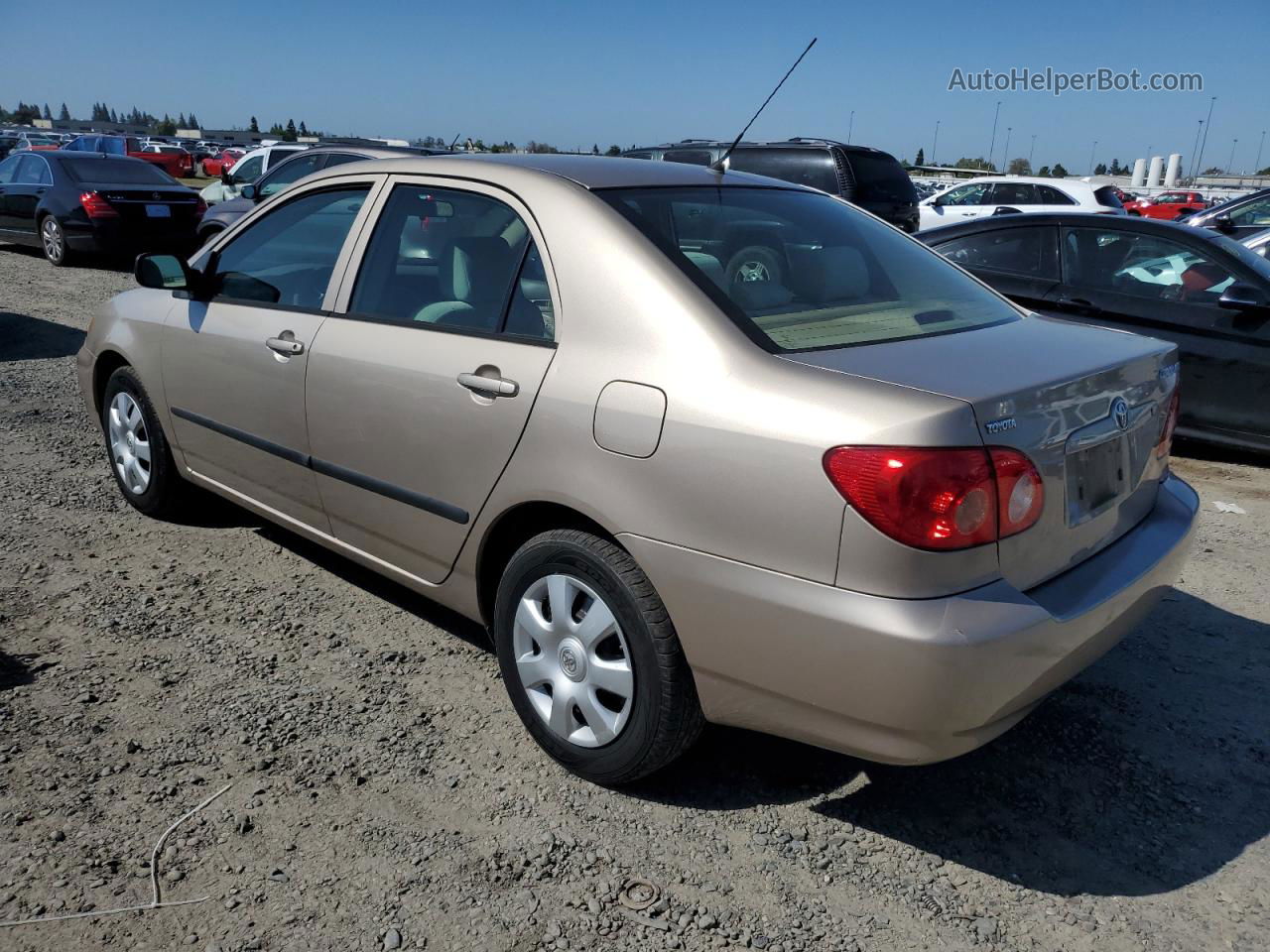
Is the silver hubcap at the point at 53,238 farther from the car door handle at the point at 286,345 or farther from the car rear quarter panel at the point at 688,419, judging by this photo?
the car rear quarter panel at the point at 688,419

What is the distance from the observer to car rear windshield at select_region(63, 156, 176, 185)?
1329cm

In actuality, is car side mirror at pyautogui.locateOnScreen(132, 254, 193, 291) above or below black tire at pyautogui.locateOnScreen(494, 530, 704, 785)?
above

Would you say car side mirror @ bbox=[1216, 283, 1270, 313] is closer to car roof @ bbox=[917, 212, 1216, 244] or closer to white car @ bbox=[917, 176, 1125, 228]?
car roof @ bbox=[917, 212, 1216, 244]

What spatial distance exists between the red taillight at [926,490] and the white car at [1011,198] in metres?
16.3

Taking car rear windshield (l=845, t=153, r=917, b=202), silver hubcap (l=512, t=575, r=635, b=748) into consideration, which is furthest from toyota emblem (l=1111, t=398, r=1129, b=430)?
car rear windshield (l=845, t=153, r=917, b=202)

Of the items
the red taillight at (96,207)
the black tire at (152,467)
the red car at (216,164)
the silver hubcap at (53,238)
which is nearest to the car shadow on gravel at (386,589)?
the black tire at (152,467)

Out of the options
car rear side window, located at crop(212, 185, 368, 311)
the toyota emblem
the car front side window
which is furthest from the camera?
the car front side window

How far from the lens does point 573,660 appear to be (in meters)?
2.78

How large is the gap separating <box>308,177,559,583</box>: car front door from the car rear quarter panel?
11 cm

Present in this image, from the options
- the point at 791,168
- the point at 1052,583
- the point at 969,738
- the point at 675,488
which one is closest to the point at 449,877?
the point at 675,488

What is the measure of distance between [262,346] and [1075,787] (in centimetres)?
300

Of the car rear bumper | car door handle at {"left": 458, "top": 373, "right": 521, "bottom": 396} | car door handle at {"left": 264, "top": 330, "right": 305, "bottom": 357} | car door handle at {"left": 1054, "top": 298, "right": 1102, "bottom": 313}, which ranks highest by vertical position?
car door handle at {"left": 458, "top": 373, "right": 521, "bottom": 396}

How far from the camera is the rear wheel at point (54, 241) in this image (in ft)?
43.2

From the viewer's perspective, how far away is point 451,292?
322 centimetres
